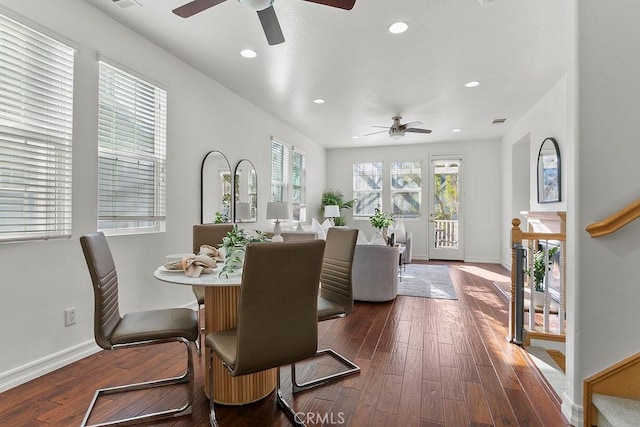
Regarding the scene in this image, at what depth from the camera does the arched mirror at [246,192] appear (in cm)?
440

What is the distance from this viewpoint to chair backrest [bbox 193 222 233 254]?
9.85ft

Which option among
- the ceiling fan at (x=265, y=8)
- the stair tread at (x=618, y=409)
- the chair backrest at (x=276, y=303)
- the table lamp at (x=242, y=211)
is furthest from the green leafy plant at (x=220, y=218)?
the stair tread at (x=618, y=409)

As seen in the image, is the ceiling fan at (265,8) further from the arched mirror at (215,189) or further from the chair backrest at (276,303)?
the arched mirror at (215,189)

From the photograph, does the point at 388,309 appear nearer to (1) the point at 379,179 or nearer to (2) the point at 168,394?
(2) the point at 168,394

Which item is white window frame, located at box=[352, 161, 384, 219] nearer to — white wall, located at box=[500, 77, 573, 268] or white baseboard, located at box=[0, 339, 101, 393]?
white wall, located at box=[500, 77, 573, 268]

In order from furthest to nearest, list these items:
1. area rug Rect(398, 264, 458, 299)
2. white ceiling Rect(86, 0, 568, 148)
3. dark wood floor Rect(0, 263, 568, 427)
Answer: area rug Rect(398, 264, 458, 299) < white ceiling Rect(86, 0, 568, 148) < dark wood floor Rect(0, 263, 568, 427)

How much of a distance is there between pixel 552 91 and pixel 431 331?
3.52 metres

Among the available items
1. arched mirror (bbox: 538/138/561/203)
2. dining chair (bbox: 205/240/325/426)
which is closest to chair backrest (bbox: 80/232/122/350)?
dining chair (bbox: 205/240/325/426)

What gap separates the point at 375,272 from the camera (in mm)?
4039

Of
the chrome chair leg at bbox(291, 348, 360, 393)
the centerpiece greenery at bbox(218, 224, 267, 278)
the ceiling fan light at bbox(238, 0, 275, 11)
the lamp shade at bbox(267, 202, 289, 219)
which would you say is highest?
the ceiling fan light at bbox(238, 0, 275, 11)

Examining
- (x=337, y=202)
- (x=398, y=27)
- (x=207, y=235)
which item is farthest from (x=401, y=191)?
(x=207, y=235)

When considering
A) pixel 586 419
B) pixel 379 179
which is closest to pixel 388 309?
pixel 586 419

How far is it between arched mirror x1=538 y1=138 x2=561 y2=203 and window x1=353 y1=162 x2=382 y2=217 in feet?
12.8

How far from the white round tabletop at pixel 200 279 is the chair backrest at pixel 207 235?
39.6 inches
